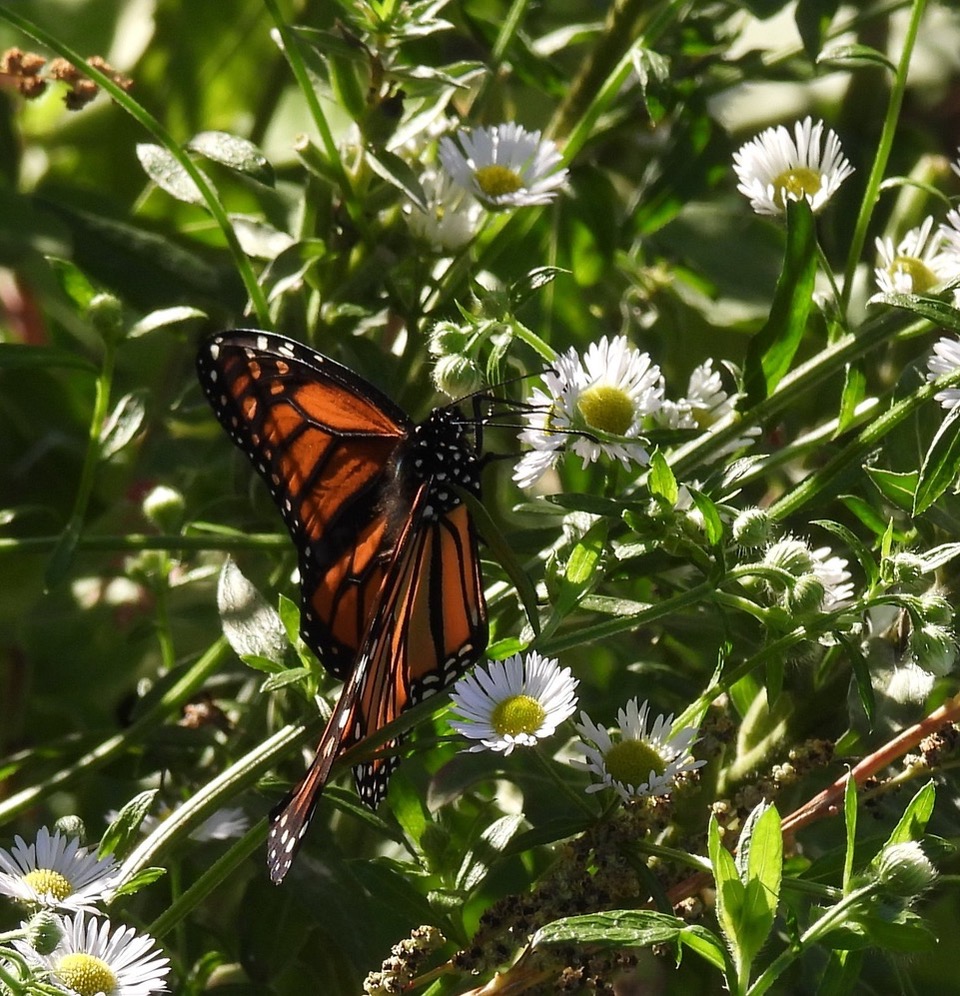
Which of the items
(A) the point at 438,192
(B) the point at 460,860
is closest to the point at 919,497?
(B) the point at 460,860

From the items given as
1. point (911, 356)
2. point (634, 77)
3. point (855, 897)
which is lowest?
point (855, 897)

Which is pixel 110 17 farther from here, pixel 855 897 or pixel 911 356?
pixel 855 897

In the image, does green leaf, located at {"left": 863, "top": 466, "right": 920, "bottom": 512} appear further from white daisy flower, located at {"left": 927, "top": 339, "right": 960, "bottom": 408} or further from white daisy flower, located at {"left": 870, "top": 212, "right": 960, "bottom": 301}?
white daisy flower, located at {"left": 870, "top": 212, "right": 960, "bottom": 301}

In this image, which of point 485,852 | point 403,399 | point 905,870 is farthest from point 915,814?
point 403,399

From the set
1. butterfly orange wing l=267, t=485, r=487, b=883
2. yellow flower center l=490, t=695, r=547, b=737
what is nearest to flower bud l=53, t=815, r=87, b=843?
butterfly orange wing l=267, t=485, r=487, b=883

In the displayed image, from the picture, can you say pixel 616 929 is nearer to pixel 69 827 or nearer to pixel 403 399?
A: pixel 69 827

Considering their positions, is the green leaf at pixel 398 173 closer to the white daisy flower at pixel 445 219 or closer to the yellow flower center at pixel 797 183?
the white daisy flower at pixel 445 219

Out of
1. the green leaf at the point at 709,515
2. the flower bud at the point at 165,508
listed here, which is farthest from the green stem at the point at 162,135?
the green leaf at the point at 709,515
